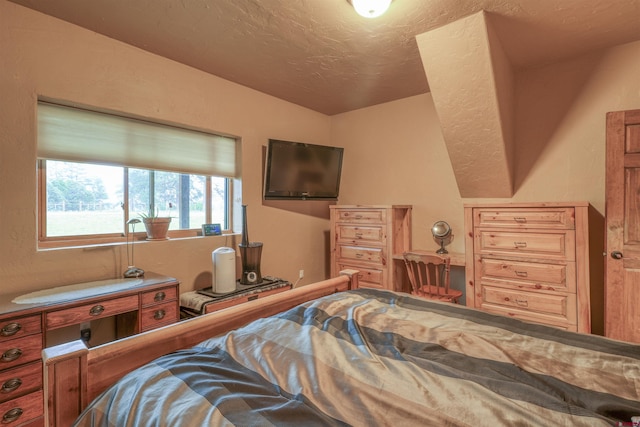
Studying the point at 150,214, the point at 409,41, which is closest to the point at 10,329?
the point at 150,214

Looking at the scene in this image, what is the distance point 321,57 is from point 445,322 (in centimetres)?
216

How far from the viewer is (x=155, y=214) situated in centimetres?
262

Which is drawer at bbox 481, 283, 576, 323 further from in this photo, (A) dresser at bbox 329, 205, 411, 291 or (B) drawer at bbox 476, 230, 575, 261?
(A) dresser at bbox 329, 205, 411, 291

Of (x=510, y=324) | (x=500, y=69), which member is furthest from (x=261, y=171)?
(x=510, y=324)

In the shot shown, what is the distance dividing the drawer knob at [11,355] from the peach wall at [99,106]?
523 millimetres

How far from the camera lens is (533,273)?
237 centimetres

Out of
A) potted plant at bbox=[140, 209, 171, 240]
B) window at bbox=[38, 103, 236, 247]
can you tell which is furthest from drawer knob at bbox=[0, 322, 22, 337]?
potted plant at bbox=[140, 209, 171, 240]

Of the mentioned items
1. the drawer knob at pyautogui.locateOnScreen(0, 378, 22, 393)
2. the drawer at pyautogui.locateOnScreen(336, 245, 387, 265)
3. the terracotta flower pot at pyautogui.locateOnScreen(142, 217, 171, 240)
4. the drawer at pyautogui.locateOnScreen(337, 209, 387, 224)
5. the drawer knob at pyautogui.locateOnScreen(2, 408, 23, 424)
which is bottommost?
the drawer knob at pyautogui.locateOnScreen(2, 408, 23, 424)

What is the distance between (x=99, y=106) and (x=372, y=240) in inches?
102

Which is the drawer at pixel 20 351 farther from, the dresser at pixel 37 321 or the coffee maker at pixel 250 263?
the coffee maker at pixel 250 263

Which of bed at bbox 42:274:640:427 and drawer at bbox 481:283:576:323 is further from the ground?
bed at bbox 42:274:640:427

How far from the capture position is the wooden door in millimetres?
2033

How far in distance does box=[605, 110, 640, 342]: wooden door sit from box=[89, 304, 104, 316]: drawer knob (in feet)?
10.7

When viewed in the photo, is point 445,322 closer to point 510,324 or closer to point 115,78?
point 510,324
